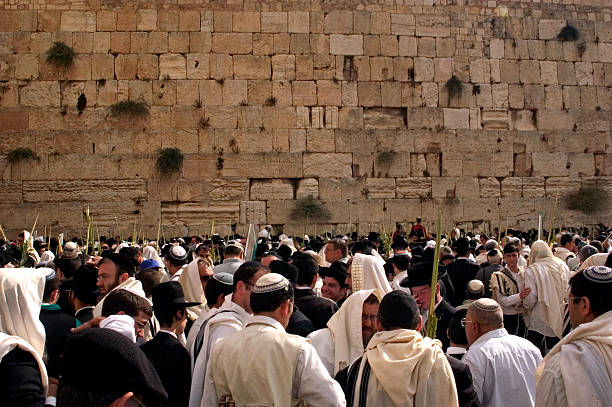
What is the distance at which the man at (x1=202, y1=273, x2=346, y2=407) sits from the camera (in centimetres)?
321

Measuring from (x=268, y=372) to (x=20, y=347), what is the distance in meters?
1.08

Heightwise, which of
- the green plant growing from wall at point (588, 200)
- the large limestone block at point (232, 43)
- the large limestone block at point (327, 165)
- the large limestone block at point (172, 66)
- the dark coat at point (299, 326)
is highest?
the large limestone block at point (232, 43)

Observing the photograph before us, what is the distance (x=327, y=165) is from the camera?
1730cm

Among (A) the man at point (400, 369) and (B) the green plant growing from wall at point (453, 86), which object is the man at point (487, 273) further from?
(B) the green plant growing from wall at point (453, 86)

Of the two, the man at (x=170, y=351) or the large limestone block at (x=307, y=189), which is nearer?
the man at (x=170, y=351)

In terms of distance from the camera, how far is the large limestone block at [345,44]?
17.7 m

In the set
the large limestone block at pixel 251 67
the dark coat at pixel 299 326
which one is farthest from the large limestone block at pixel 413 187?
the dark coat at pixel 299 326

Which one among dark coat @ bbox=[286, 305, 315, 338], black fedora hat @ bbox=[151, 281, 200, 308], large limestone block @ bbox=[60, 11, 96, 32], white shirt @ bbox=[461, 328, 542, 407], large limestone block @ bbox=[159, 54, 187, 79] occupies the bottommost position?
white shirt @ bbox=[461, 328, 542, 407]

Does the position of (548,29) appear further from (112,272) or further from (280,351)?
(280,351)

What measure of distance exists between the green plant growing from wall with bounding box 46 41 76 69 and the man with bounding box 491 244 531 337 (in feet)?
41.9

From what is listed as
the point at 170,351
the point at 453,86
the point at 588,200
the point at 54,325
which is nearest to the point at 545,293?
the point at 170,351

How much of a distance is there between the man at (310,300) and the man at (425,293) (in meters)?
0.57

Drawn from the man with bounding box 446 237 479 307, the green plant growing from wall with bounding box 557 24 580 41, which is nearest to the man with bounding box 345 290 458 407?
the man with bounding box 446 237 479 307

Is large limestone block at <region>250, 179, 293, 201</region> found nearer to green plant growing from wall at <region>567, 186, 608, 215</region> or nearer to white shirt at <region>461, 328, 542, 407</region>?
green plant growing from wall at <region>567, 186, 608, 215</region>
